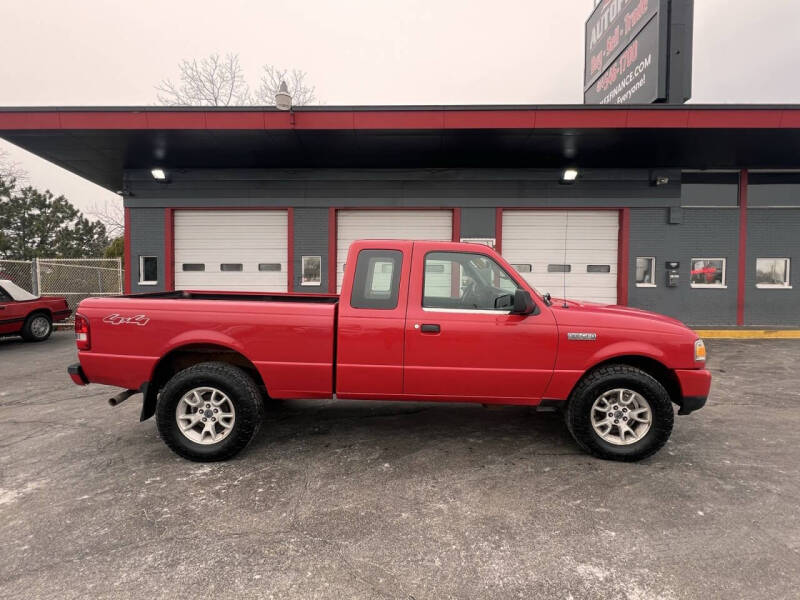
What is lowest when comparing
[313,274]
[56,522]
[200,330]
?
[56,522]

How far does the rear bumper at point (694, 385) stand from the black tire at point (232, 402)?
12.5ft

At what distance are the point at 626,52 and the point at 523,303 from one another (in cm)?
1128

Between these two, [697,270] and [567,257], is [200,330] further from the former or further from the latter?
[697,270]

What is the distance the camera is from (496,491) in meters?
3.10

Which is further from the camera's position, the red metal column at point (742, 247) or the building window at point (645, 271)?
the building window at point (645, 271)

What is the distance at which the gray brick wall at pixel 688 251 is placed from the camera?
34.5ft

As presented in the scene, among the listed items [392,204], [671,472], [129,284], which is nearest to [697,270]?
[392,204]

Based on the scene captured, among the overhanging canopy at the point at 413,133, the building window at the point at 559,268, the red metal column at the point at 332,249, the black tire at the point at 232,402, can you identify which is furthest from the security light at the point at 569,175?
the black tire at the point at 232,402

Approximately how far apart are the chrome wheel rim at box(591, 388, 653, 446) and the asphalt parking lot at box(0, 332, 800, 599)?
0.83 feet

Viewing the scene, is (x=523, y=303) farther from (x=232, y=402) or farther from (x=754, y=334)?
(x=754, y=334)

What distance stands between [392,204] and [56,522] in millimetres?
9115

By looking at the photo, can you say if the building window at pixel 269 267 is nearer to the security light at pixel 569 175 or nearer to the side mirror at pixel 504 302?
the security light at pixel 569 175

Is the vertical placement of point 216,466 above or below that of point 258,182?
below

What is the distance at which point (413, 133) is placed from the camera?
328 inches
